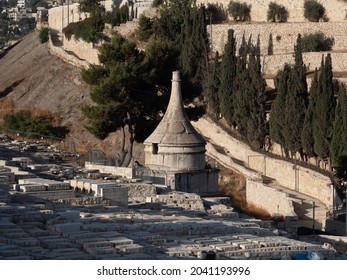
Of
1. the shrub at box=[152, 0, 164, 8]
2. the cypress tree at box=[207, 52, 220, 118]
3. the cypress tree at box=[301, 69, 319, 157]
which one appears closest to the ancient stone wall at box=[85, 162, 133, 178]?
the cypress tree at box=[301, 69, 319, 157]

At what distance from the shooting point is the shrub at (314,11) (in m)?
66.6

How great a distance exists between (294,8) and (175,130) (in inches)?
1328

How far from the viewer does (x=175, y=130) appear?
3562 cm

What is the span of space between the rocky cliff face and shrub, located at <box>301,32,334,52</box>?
30.0ft

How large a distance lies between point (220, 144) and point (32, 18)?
345 feet

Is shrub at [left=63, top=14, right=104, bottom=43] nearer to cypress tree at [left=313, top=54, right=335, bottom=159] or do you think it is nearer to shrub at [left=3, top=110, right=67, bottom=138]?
shrub at [left=3, top=110, right=67, bottom=138]

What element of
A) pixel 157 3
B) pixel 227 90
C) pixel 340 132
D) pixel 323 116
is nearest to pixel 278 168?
pixel 323 116

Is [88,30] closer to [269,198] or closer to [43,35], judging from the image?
[43,35]

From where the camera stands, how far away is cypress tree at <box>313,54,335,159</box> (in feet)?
148

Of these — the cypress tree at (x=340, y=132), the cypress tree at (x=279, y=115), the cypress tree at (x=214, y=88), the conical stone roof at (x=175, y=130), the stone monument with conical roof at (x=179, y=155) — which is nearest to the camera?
the stone monument with conical roof at (x=179, y=155)

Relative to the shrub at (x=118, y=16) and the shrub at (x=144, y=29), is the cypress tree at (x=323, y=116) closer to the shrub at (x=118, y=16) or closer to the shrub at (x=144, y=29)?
the shrub at (x=144, y=29)

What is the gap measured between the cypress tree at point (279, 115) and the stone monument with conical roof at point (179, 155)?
11541 mm

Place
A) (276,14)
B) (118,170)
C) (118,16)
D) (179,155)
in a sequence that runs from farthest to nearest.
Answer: (118,16) < (276,14) < (179,155) < (118,170)

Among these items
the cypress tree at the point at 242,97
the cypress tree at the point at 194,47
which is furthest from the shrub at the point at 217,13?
the cypress tree at the point at 242,97
